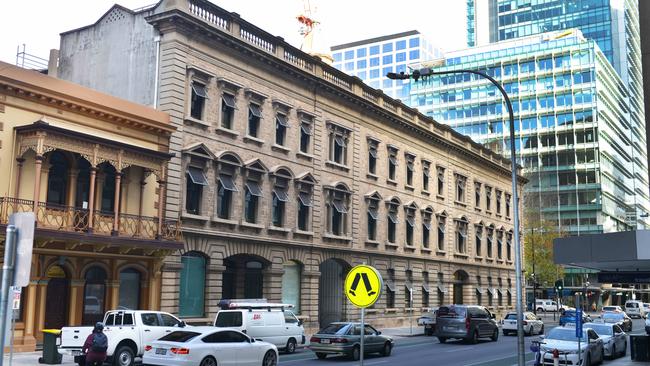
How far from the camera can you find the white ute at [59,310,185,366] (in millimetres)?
20031

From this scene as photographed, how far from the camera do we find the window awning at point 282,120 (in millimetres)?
36028

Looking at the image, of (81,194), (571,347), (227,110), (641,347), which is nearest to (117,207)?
(81,194)

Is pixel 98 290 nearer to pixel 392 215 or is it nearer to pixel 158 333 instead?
pixel 158 333

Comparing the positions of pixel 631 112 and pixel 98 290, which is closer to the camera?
pixel 98 290

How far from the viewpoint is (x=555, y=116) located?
103812 mm

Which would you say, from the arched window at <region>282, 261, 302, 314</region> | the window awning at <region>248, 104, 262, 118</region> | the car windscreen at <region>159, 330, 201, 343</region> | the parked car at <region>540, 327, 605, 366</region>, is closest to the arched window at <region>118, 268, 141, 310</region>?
the car windscreen at <region>159, 330, 201, 343</region>

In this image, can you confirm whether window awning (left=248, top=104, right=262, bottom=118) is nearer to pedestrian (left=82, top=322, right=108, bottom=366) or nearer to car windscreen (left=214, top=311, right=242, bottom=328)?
car windscreen (left=214, top=311, right=242, bottom=328)

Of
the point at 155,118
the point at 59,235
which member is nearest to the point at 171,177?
the point at 155,118

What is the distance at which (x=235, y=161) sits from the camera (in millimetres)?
32594

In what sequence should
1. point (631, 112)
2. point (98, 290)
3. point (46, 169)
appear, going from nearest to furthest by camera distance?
point (46, 169) → point (98, 290) → point (631, 112)

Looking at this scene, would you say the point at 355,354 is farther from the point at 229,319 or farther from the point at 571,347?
the point at 571,347

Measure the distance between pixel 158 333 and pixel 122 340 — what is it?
1.26 meters

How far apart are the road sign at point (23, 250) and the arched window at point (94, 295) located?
1841 centimetres

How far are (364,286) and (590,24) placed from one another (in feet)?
423
